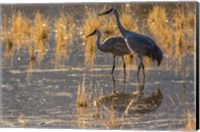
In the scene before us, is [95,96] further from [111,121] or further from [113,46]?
[113,46]

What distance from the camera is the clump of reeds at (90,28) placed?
4.52 meters

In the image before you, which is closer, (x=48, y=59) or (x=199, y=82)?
(x=199, y=82)

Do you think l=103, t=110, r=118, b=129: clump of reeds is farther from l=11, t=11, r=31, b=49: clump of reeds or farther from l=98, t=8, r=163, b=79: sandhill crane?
l=11, t=11, r=31, b=49: clump of reeds

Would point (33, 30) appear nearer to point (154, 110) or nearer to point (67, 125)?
point (67, 125)

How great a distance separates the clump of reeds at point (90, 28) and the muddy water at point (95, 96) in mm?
40

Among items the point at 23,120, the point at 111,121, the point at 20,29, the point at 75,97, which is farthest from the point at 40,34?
the point at 111,121

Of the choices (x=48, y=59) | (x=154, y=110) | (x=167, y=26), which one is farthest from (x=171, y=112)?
(x=48, y=59)

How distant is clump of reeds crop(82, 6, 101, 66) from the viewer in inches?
178

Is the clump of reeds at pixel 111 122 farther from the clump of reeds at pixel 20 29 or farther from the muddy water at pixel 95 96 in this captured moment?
the clump of reeds at pixel 20 29

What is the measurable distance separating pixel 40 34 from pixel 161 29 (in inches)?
32.1

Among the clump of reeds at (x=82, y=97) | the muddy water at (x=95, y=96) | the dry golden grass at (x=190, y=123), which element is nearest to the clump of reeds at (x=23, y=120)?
the muddy water at (x=95, y=96)

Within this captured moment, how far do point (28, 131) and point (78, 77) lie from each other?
49 centimetres

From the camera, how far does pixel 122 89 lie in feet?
14.9

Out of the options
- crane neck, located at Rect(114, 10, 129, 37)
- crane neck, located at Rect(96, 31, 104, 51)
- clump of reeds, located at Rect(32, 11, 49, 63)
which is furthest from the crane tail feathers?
clump of reeds, located at Rect(32, 11, 49, 63)
